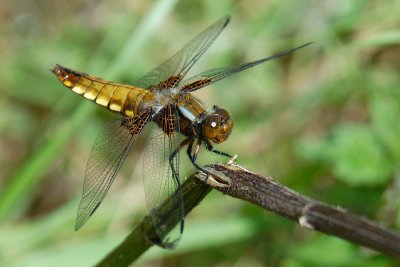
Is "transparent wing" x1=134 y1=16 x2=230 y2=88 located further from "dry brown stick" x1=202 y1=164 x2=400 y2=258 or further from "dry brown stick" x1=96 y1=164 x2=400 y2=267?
"dry brown stick" x1=202 y1=164 x2=400 y2=258

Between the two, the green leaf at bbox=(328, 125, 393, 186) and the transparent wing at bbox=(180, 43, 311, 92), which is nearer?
the transparent wing at bbox=(180, 43, 311, 92)

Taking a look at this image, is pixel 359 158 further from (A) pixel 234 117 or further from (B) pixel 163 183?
(A) pixel 234 117

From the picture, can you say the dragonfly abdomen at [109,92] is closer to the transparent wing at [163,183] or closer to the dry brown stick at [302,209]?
the transparent wing at [163,183]

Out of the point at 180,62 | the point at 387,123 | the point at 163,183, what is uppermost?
the point at 180,62

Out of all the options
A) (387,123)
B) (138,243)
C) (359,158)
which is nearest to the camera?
(138,243)

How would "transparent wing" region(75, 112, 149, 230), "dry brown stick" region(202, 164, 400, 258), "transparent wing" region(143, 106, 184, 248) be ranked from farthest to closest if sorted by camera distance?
"transparent wing" region(75, 112, 149, 230)
"transparent wing" region(143, 106, 184, 248)
"dry brown stick" region(202, 164, 400, 258)

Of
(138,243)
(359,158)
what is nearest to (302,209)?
(138,243)

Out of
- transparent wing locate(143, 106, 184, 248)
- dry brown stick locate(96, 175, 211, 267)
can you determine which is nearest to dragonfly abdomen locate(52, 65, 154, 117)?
transparent wing locate(143, 106, 184, 248)

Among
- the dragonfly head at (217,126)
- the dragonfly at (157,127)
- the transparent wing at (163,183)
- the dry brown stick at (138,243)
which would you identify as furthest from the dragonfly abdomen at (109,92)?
the dry brown stick at (138,243)
